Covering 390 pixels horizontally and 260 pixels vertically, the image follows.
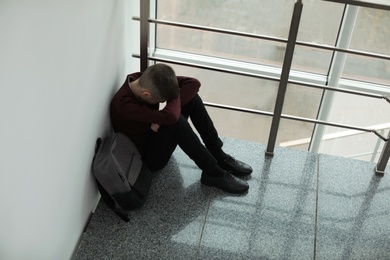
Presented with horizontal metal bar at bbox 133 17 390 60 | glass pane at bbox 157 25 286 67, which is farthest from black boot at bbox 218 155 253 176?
glass pane at bbox 157 25 286 67

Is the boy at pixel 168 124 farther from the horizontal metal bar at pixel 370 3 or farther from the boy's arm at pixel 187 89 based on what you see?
the horizontal metal bar at pixel 370 3

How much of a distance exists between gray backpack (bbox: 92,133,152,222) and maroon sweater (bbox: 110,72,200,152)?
0.06m

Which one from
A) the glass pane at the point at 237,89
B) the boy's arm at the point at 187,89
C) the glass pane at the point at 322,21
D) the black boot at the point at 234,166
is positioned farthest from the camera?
the glass pane at the point at 237,89

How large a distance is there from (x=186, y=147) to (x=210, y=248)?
0.46 m

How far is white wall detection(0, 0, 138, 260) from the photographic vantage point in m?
1.07

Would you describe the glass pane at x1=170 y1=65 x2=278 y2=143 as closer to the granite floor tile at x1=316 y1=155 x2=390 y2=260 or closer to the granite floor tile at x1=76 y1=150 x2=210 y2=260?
the granite floor tile at x1=316 y1=155 x2=390 y2=260

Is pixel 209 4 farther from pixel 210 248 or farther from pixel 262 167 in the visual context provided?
pixel 210 248

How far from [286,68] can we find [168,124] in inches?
24.8

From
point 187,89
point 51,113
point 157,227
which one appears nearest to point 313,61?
point 187,89

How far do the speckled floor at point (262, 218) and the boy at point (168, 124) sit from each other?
0.37 ft

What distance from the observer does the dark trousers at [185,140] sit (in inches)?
78.1

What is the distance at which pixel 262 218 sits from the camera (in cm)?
202

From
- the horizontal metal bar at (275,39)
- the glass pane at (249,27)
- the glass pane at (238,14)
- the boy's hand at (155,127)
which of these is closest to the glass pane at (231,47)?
the glass pane at (249,27)

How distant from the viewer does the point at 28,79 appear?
113 cm
